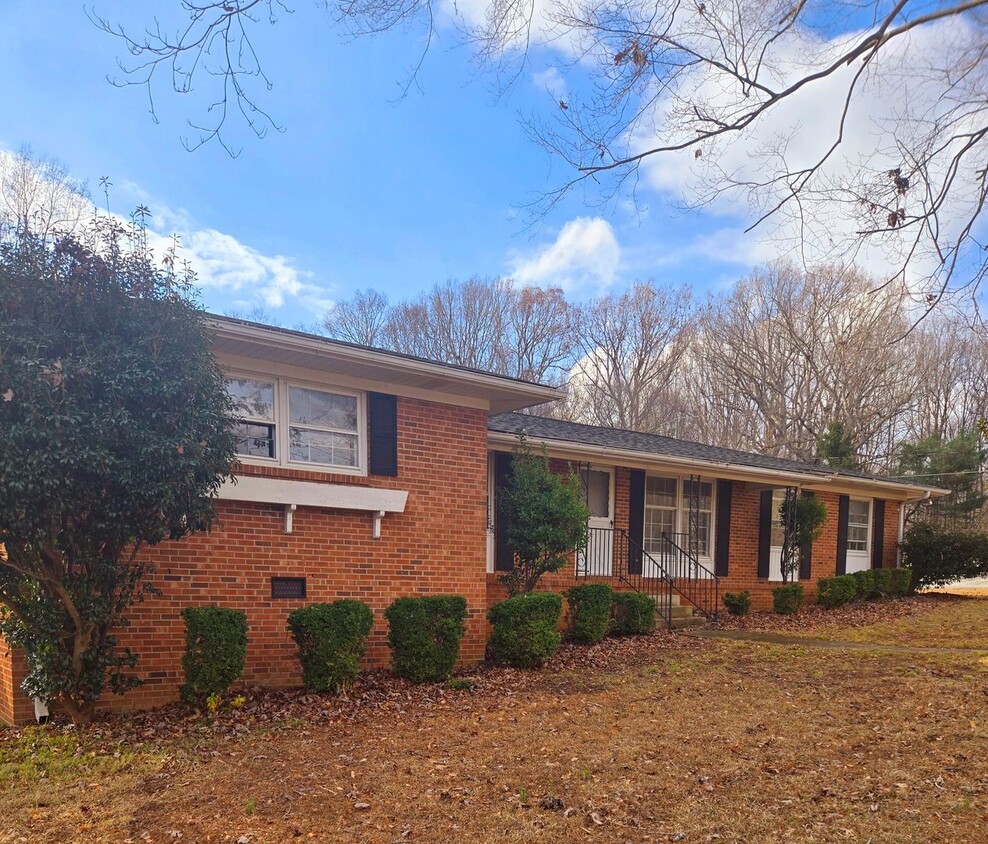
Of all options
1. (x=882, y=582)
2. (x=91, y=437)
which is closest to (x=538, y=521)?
(x=91, y=437)

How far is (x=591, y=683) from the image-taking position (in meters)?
7.95

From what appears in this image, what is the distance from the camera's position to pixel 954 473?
2511 centimetres

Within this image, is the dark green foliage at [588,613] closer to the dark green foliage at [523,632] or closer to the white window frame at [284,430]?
the dark green foliage at [523,632]

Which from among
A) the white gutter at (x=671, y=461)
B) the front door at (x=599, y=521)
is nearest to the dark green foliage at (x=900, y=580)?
the white gutter at (x=671, y=461)

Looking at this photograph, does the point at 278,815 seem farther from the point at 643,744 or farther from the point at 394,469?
the point at 394,469

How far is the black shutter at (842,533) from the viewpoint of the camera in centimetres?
1734

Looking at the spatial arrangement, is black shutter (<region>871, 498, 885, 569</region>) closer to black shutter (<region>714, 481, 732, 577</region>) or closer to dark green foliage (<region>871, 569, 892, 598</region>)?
dark green foliage (<region>871, 569, 892, 598</region>)

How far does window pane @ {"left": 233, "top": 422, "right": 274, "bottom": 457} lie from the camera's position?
7.40 metres

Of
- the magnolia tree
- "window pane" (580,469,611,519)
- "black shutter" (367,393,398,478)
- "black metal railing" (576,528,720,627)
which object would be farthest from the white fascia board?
"window pane" (580,469,611,519)

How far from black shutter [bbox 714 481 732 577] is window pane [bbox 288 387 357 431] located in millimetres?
9326

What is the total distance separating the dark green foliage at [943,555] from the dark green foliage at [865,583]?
2.66 metres

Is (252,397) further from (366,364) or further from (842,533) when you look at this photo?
(842,533)

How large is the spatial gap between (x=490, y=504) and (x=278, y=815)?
6777mm

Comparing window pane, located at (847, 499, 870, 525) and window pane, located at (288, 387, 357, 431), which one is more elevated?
window pane, located at (288, 387, 357, 431)
